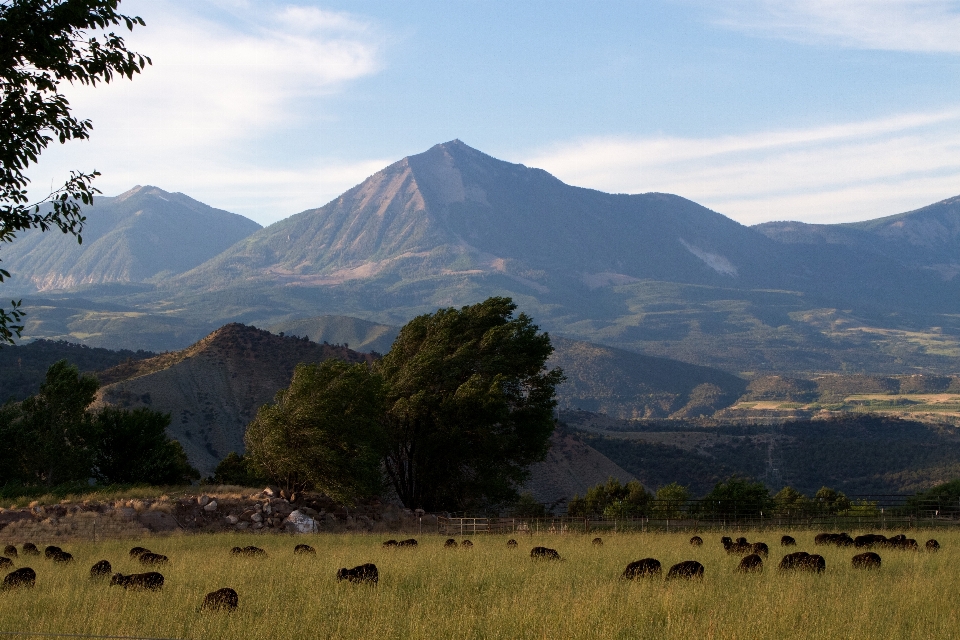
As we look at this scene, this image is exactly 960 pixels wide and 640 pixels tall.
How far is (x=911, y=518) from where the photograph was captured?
145ft

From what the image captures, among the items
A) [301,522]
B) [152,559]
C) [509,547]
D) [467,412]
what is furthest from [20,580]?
[467,412]

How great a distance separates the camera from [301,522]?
4034 cm

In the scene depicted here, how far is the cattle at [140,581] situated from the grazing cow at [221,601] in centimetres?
265

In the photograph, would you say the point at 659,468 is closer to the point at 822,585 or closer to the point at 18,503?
the point at 18,503

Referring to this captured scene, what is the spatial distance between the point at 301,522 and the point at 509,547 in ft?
39.8

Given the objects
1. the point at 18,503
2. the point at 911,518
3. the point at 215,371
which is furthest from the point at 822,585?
the point at 215,371

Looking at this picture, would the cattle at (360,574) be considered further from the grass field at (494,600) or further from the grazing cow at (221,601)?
the grazing cow at (221,601)

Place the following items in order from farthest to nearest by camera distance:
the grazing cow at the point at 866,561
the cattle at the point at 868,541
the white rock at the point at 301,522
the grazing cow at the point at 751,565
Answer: the white rock at the point at 301,522 → the cattle at the point at 868,541 → the grazing cow at the point at 866,561 → the grazing cow at the point at 751,565

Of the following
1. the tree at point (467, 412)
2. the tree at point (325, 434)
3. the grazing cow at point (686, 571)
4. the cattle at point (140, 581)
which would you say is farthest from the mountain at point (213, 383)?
the grazing cow at point (686, 571)

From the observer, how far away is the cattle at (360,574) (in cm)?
2184

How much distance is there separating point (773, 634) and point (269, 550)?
61.4 ft

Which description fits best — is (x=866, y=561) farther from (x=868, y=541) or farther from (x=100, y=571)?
(x=100, y=571)

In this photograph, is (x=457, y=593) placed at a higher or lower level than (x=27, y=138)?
lower

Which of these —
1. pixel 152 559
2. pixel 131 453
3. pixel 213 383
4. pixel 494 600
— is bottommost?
pixel 152 559
